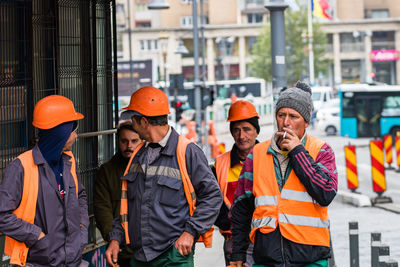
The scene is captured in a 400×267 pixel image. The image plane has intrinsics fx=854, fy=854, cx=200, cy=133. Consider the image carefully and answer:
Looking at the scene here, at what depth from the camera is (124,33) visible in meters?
95.8

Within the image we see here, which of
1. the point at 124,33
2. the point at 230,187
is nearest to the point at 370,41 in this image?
the point at 124,33

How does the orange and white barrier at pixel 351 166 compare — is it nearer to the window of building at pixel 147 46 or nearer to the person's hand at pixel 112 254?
the person's hand at pixel 112 254

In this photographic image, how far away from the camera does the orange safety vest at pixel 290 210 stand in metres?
4.79

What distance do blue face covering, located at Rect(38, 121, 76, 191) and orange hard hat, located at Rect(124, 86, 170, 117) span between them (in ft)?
1.67

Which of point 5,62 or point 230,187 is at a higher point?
point 5,62

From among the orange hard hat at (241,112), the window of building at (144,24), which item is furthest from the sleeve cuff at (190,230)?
the window of building at (144,24)

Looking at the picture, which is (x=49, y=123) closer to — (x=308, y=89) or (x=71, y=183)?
(x=71, y=183)

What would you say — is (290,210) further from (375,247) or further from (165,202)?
(375,247)

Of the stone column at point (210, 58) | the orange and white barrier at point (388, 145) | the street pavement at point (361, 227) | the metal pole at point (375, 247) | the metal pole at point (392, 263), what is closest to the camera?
the metal pole at point (392, 263)

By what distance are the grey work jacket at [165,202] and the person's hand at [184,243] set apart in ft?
0.11

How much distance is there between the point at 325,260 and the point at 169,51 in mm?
93012

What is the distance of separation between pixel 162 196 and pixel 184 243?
325mm

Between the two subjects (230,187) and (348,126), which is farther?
(348,126)

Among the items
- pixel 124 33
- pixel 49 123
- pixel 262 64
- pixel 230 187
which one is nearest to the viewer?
pixel 49 123
